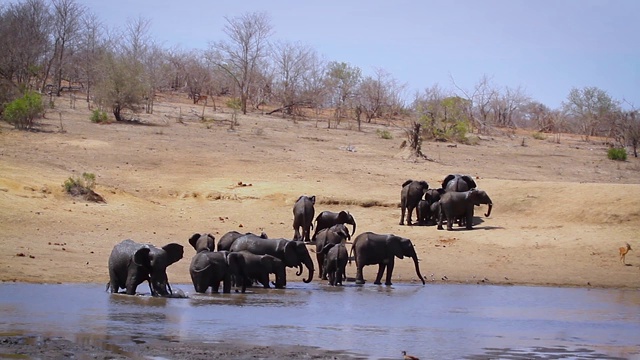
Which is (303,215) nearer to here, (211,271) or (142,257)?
(211,271)

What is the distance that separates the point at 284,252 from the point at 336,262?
97 centimetres

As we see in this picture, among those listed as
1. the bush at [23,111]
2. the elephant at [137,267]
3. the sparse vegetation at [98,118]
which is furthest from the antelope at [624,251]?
the sparse vegetation at [98,118]

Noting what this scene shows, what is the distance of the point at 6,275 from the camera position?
48.4ft

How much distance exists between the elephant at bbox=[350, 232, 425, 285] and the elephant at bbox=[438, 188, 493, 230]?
4744mm

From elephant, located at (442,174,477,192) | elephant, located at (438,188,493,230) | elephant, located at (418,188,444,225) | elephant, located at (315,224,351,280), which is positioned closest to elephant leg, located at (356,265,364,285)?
elephant, located at (315,224,351,280)

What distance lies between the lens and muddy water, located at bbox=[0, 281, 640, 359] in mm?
10727

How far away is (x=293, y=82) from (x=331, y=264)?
36.6 meters

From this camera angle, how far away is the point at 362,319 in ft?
42.6

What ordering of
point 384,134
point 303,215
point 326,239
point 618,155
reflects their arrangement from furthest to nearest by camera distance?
point 384,134, point 618,155, point 303,215, point 326,239

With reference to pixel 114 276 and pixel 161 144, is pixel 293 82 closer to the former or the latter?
pixel 161 144

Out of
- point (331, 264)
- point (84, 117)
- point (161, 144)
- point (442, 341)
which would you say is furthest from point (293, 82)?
point (442, 341)

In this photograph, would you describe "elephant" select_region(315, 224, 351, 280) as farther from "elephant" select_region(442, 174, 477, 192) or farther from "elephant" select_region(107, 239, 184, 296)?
"elephant" select_region(442, 174, 477, 192)

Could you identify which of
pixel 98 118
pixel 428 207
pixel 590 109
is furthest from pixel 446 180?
pixel 590 109

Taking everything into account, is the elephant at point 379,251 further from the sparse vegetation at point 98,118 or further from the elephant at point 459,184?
the sparse vegetation at point 98,118
